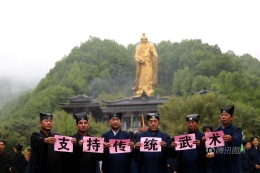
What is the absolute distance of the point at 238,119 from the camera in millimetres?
21922

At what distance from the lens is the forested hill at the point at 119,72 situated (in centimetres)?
4434

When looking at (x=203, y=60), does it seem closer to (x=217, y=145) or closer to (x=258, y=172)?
(x=258, y=172)

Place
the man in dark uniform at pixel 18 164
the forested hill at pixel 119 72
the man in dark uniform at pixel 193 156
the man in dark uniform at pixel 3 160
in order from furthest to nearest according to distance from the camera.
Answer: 1. the forested hill at pixel 119 72
2. the man in dark uniform at pixel 18 164
3. the man in dark uniform at pixel 3 160
4. the man in dark uniform at pixel 193 156

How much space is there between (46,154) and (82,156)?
0.52 metres

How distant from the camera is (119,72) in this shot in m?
56.5

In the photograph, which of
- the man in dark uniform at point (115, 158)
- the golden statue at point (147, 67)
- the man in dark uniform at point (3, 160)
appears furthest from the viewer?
the golden statue at point (147, 67)

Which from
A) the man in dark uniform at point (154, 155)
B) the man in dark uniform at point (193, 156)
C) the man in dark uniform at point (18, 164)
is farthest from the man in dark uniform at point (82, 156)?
the man in dark uniform at point (18, 164)

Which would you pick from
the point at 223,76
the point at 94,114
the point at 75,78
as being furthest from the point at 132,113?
the point at 75,78

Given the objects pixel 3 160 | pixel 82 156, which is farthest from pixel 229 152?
pixel 3 160

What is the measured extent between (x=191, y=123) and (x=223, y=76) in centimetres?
3619

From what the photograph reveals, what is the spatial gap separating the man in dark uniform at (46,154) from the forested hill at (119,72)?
32.2 metres

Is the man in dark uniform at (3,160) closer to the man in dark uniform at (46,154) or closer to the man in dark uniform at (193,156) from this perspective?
the man in dark uniform at (46,154)

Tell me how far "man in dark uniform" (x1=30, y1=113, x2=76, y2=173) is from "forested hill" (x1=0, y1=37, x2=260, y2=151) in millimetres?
32166

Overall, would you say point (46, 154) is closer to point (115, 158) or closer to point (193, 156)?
point (115, 158)
